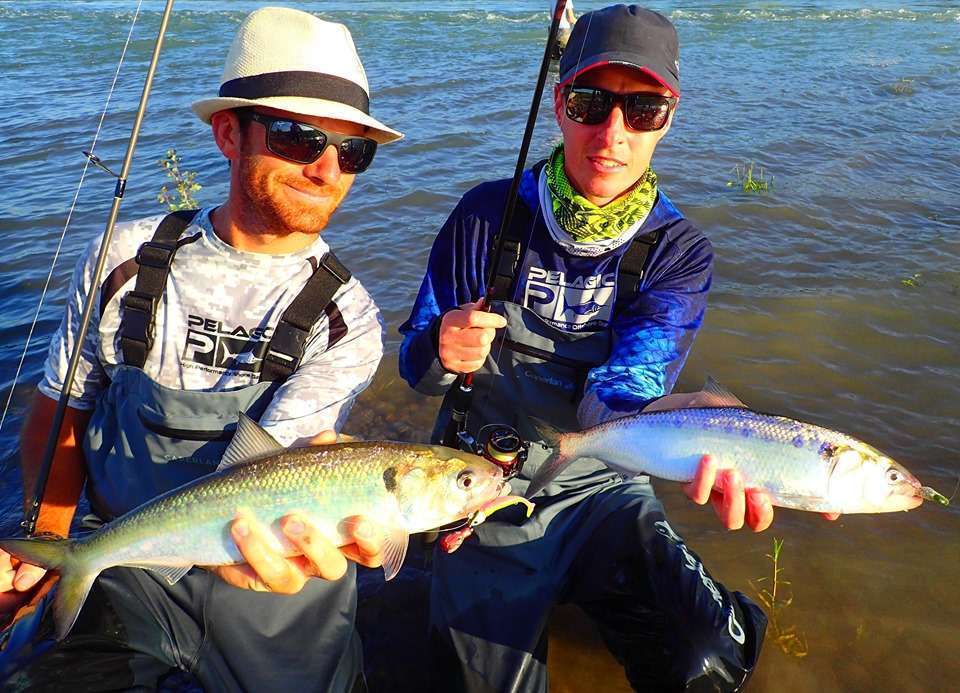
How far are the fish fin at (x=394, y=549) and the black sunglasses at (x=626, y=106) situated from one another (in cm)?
222

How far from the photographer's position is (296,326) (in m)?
3.18

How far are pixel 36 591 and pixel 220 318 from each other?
1473 millimetres

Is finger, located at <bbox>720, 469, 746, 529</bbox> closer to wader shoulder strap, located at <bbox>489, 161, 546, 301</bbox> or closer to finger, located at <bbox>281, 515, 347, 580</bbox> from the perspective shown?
wader shoulder strap, located at <bbox>489, 161, 546, 301</bbox>

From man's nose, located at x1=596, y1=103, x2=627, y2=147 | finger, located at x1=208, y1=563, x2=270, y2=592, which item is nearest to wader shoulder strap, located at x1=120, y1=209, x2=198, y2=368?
finger, located at x1=208, y1=563, x2=270, y2=592

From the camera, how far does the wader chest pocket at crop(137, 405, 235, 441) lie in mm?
3094

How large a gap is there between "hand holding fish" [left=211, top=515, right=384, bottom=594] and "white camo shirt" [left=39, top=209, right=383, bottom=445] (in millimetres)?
657

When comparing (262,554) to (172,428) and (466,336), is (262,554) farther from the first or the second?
(466,336)

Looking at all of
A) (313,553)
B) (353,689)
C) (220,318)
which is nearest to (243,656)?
(353,689)

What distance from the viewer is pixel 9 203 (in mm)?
9555

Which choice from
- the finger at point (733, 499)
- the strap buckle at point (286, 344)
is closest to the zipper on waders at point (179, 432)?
the strap buckle at point (286, 344)

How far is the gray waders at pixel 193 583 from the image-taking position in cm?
296

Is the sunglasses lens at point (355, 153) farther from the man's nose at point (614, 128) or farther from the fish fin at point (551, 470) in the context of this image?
the fish fin at point (551, 470)

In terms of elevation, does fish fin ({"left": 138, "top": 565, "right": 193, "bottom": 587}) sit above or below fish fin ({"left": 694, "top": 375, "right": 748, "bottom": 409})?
below

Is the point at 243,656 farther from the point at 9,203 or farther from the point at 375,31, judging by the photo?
the point at 375,31
